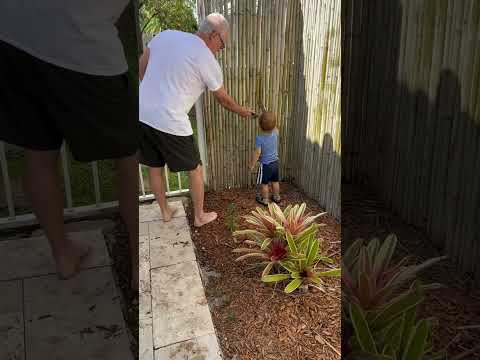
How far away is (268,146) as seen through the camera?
630 mm

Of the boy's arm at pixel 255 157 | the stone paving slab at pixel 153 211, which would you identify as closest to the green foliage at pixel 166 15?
the boy's arm at pixel 255 157

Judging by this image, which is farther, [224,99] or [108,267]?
[224,99]

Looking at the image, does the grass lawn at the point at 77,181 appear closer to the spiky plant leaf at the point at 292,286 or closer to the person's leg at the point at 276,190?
the person's leg at the point at 276,190

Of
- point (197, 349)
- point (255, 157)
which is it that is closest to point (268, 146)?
point (255, 157)

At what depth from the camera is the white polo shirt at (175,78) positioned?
1.49 ft

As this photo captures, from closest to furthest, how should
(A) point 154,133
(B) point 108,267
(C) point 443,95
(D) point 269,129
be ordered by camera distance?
(C) point 443,95
(B) point 108,267
(A) point 154,133
(D) point 269,129

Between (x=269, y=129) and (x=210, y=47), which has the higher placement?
(x=210, y=47)

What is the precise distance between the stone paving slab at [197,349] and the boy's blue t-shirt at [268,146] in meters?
0.52

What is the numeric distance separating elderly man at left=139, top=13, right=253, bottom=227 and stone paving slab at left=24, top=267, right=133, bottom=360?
20 cm

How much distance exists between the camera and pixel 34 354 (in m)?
0.28

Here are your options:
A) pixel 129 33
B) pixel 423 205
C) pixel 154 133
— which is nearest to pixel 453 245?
pixel 423 205

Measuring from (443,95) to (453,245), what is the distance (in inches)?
3.0

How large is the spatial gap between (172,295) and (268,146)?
0.48 metres

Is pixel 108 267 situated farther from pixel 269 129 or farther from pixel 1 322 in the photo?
pixel 269 129
